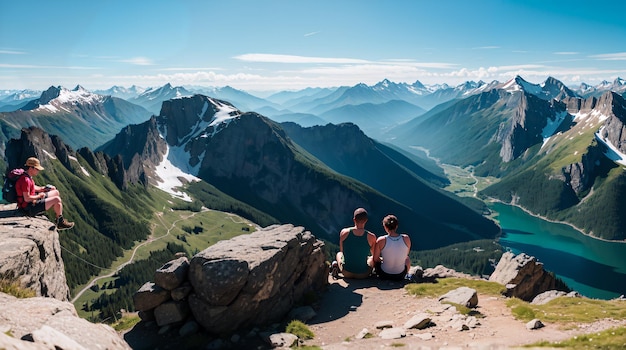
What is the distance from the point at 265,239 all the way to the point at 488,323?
47.5 feet

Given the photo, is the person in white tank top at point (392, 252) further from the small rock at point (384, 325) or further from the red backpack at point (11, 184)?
the red backpack at point (11, 184)

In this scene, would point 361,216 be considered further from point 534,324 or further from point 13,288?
point 13,288

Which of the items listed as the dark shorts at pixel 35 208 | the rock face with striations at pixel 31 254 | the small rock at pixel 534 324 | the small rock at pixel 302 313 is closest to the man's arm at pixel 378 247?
the small rock at pixel 302 313

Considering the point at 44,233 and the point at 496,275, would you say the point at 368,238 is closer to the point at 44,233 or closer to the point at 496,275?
the point at 44,233

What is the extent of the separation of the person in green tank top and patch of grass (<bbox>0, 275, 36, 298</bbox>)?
18249 mm

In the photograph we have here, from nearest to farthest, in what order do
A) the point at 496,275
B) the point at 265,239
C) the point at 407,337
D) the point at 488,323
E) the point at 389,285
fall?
the point at 407,337, the point at 488,323, the point at 265,239, the point at 389,285, the point at 496,275

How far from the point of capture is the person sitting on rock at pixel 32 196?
24422 millimetres

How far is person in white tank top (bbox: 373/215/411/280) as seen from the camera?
26.1m

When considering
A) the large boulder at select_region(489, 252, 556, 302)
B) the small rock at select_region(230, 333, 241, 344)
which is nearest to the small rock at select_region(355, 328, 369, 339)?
the small rock at select_region(230, 333, 241, 344)

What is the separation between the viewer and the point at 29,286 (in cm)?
2020

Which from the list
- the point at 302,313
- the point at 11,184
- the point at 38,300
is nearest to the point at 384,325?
the point at 302,313

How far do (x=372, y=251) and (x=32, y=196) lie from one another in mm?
23472

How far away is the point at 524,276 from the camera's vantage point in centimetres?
4009

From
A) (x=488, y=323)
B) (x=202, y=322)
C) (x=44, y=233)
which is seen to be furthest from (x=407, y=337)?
(x=44, y=233)
